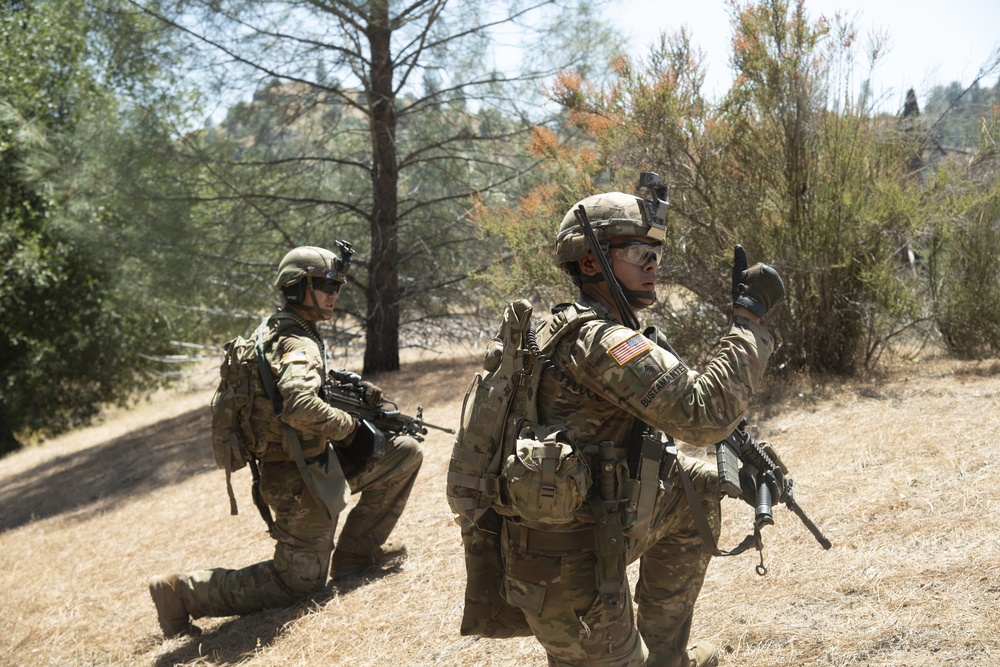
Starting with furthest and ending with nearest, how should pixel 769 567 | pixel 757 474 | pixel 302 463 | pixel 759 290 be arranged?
1. pixel 302 463
2. pixel 769 567
3. pixel 757 474
4. pixel 759 290

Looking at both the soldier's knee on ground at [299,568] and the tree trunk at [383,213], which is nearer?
the soldier's knee on ground at [299,568]

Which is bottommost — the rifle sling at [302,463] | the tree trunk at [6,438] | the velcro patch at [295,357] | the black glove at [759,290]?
the tree trunk at [6,438]

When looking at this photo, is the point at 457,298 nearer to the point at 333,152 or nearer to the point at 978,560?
the point at 333,152

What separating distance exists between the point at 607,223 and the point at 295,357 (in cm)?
209

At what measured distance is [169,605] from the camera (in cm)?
445

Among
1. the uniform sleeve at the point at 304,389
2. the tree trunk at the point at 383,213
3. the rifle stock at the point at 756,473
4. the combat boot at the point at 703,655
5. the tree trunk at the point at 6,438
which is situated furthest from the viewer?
the tree trunk at the point at 6,438

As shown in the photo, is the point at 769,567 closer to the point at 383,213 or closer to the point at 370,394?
the point at 370,394

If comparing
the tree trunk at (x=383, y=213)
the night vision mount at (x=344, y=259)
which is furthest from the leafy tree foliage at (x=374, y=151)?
the night vision mount at (x=344, y=259)

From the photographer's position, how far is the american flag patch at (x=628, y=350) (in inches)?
93.6

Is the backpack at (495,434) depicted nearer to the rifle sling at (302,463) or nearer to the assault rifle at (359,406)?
the rifle sling at (302,463)

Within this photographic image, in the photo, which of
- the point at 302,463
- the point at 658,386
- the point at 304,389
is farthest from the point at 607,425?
the point at 302,463

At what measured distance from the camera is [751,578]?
12.8 ft

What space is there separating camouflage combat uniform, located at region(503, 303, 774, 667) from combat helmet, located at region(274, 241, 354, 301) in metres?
2.15

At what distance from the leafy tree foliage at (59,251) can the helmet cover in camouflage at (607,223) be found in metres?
9.34
